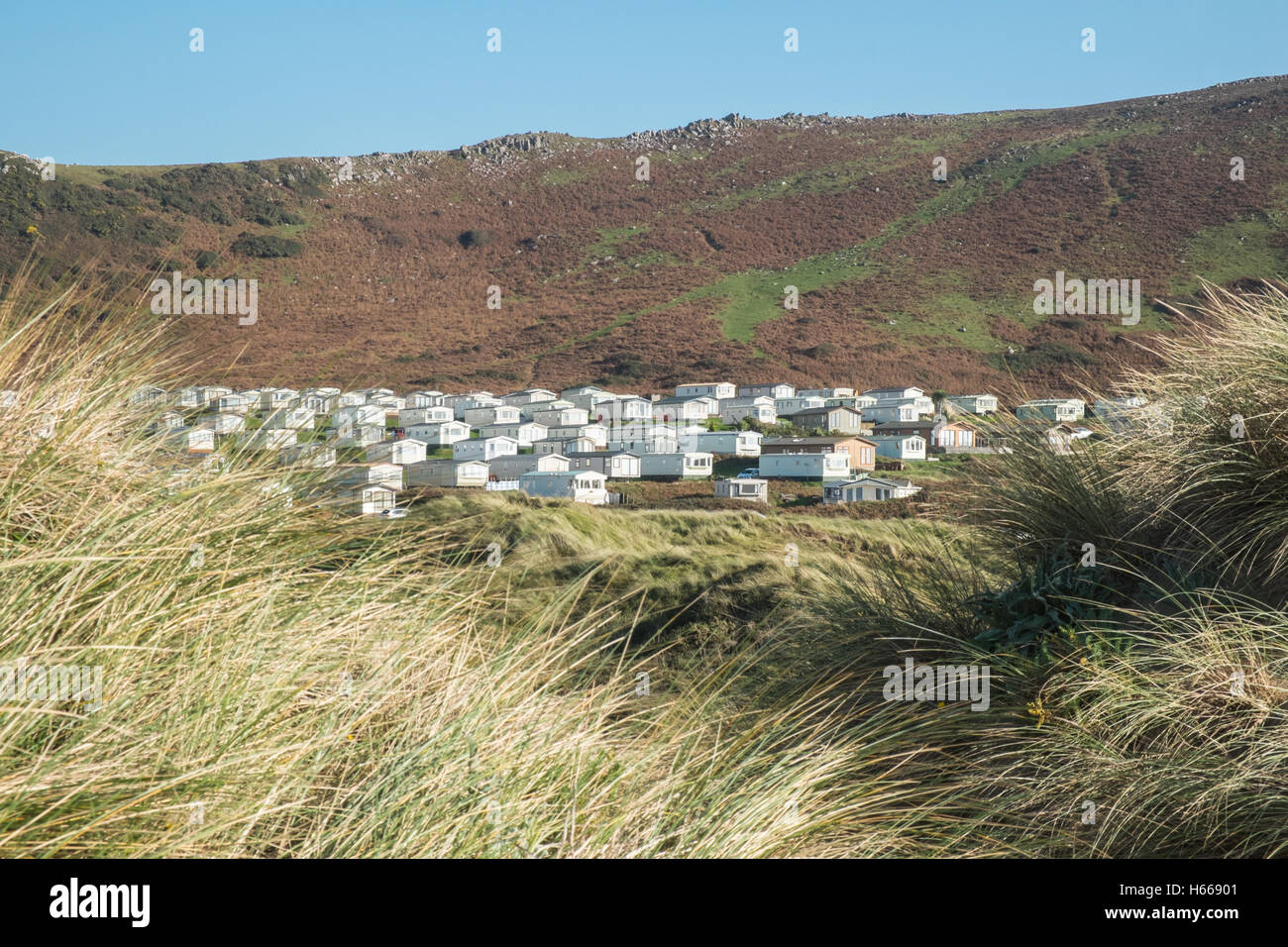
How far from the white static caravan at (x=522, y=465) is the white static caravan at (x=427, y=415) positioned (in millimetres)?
8181

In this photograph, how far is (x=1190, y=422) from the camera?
4.51 m

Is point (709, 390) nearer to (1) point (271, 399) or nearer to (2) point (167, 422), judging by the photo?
(1) point (271, 399)

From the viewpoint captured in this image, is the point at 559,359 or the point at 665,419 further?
the point at 559,359

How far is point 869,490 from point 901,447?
36.1ft

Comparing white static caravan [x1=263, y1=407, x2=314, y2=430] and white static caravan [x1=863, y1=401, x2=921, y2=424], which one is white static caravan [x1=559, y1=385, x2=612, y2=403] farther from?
white static caravan [x1=263, y1=407, x2=314, y2=430]

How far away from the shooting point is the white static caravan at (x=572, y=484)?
32812 mm

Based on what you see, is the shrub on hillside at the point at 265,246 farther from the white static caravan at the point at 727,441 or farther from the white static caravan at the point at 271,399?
the white static caravan at the point at 271,399

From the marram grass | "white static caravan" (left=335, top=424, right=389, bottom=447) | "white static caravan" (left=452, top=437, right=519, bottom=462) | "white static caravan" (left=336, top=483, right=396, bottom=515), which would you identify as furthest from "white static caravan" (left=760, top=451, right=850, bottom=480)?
"white static caravan" (left=335, top=424, right=389, bottom=447)

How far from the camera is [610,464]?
128 ft

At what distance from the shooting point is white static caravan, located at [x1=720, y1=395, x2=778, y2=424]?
49.4 meters

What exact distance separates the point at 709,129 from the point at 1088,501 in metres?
114

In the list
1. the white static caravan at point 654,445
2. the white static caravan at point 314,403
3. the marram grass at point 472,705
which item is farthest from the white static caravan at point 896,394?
the white static caravan at point 314,403

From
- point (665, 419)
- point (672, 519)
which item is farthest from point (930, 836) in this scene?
point (665, 419)
